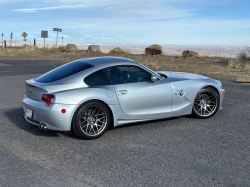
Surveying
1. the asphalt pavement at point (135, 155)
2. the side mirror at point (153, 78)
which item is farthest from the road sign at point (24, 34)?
the side mirror at point (153, 78)

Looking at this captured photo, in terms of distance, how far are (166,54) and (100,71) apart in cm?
2360

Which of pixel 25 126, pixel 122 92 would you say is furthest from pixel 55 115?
pixel 25 126

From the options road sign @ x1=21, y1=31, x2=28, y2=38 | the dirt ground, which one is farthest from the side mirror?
road sign @ x1=21, y1=31, x2=28, y2=38

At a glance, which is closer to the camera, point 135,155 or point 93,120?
point 135,155

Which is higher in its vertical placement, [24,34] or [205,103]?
[24,34]

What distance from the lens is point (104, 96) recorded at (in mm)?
5504

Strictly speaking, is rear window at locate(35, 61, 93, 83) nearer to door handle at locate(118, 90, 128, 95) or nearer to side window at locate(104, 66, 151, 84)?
side window at locate(104, 66, 151, 84)

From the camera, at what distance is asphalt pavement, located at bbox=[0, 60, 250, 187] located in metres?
3.89

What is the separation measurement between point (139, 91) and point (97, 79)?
85 centimetres

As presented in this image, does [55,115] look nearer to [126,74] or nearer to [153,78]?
[126,74]

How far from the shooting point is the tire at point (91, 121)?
5.29 m

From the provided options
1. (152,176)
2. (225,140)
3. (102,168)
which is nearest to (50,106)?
(102,168)

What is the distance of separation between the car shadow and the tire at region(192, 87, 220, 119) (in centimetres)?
280

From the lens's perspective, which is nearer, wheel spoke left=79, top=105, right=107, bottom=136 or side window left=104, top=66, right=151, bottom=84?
wheel spoke left=79, top=105, right=107, bottom=136
